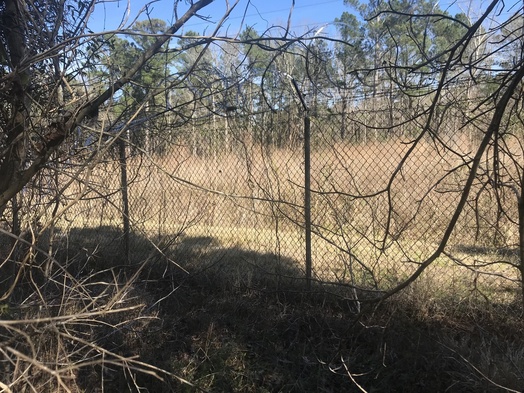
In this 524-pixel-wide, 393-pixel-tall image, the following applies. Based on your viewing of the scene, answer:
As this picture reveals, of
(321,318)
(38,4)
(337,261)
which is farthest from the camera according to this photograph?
(337,261)

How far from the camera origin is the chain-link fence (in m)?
4.19

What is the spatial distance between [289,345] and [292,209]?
177cm

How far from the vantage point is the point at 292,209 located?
509cm

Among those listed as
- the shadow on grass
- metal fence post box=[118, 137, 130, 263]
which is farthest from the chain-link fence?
the shadow on grass

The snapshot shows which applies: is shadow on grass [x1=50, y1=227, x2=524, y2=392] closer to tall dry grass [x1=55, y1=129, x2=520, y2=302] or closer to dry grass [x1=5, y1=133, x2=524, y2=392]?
dry grass [x1=5, y1=133, x2=524, y2=392]

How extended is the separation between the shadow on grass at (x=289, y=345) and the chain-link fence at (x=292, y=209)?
363mm

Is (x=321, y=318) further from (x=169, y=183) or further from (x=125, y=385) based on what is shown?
(x=169, y=183)

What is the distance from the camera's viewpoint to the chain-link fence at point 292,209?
419 cm

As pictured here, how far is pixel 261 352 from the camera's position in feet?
12.3

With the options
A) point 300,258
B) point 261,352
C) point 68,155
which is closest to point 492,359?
point 261,352

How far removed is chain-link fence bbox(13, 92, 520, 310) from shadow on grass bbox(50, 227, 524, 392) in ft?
1.19

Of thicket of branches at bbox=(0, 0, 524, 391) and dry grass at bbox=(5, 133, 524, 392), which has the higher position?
thicket of branches at bbox=(0, 0, 524, 391)

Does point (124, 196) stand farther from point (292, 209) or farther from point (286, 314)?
point (286, 314)

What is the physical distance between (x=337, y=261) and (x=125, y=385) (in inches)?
101
